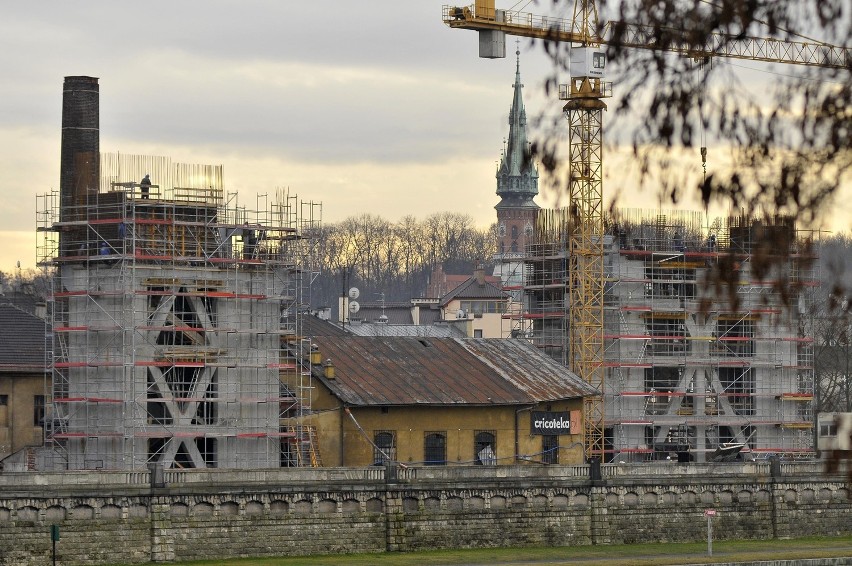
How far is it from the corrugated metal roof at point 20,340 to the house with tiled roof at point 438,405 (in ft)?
37.9

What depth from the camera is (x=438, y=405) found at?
240 ft

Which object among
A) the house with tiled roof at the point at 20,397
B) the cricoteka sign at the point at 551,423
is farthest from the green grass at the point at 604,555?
the house with tiled roof at the point at 20,397

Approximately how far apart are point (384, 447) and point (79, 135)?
18.8 m

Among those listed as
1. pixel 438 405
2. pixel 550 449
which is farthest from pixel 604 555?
pixel 550 449

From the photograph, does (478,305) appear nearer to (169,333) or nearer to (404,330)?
(404,330)

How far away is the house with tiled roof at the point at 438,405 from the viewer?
234ft

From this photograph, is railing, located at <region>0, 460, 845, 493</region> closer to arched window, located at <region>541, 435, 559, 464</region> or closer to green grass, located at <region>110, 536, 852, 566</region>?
green grass, located at <region>110, 536, 852, 566</region>

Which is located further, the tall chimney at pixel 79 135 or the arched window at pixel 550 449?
the arched window at pixel 550 449

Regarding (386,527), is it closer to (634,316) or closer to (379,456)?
(379,456)

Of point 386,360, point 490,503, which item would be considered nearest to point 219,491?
point 490,503

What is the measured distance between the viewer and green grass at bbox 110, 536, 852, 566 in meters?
59.1

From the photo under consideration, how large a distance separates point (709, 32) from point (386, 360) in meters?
63.3

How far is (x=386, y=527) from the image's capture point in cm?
6356

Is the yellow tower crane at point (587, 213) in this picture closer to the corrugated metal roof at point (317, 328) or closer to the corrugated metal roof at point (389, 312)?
the corrugated metal roof at point (317, 328)
